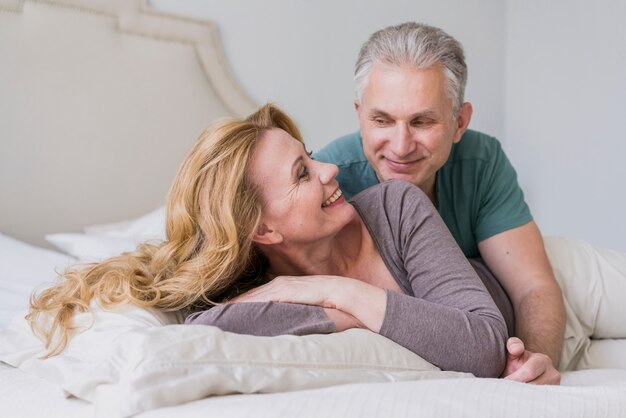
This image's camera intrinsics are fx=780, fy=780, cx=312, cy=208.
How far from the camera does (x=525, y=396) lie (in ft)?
3.19

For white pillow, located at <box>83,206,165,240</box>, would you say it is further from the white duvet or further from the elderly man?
the white duvet

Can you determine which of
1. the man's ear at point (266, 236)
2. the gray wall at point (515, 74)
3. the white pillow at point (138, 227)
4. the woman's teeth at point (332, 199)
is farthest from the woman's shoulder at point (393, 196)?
the gray wall at point (515, 74)

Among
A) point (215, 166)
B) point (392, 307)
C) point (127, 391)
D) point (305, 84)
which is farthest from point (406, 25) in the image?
point (305, 84)

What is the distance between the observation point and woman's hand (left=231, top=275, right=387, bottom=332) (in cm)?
143

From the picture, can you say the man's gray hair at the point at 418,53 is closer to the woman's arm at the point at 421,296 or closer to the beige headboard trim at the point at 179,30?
the woman's arm at the point at 421,296

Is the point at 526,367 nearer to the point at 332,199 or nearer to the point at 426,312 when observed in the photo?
the point at 426,312

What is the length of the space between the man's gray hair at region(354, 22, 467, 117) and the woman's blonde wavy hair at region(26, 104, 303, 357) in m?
0.48

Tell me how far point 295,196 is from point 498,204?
0.73m

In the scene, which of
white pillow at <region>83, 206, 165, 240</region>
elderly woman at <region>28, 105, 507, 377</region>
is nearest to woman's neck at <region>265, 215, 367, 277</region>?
elderly woman at <region>28, 105, 507, 377</region>

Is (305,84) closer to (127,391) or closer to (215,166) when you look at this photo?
(215,166)

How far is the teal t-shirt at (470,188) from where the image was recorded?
2.09 m

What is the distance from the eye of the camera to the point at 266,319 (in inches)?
54.5

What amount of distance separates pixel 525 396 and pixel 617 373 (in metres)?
0.75

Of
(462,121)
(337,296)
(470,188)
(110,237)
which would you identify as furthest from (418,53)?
(110,237)
